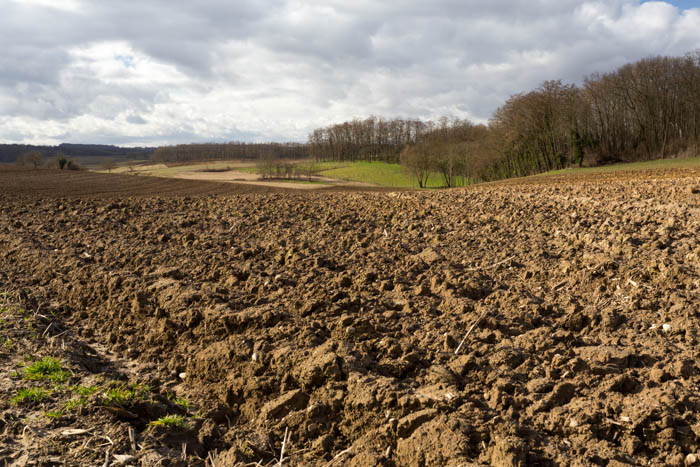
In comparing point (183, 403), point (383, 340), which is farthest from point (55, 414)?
point (383, 340)

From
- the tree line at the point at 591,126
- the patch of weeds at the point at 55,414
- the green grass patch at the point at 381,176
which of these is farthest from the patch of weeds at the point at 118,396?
the green grass patch at the point at 381,176

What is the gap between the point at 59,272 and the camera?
7.75 metres

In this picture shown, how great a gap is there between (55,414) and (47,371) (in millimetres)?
984

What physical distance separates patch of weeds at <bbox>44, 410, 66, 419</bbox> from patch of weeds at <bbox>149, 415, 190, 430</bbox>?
0.72 metres

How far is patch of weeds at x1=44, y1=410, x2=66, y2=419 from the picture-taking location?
3.65m

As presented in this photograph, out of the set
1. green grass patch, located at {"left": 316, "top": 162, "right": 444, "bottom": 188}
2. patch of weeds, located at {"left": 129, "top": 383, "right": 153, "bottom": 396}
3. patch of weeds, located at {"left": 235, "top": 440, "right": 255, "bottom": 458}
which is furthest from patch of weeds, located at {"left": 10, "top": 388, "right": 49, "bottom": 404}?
green grass patch, located at {"left": 316, "top": 162, "right": 444, "bottom": 188}

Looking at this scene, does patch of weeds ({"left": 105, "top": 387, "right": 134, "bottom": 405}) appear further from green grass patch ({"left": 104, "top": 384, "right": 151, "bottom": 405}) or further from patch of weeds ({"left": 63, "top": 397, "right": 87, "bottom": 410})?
patch of weeds ({"left": 63, "top": 397, "right": 87, "bottom": 410})

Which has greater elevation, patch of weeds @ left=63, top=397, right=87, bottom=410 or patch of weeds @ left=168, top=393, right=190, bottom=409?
patch of weeds @ left=63, top=397, right=87, bottom=410

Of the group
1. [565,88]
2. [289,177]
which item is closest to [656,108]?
[565,88]

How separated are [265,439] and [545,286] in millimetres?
4314

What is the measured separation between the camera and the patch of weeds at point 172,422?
3.79m

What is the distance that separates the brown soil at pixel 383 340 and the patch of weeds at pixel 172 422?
0.23 feet

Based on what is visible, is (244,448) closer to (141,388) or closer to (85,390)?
(141,388)

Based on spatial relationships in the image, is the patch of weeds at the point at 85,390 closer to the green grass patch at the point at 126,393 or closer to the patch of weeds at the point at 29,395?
the green grass patch at the point at 126,393
